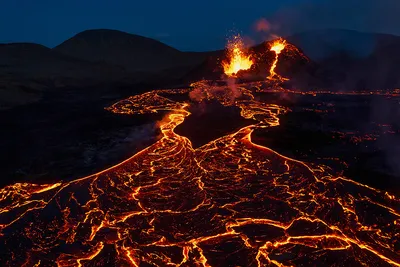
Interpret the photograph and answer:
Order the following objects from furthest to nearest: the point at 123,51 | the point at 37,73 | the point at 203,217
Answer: the point at 123,51 → the point at 37,73 → the point at 203,217

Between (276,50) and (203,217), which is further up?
(276,50)

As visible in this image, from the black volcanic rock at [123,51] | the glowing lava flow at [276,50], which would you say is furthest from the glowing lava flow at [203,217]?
the black volcanic rock at [123,51]

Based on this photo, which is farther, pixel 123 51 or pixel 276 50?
pixel 123 51

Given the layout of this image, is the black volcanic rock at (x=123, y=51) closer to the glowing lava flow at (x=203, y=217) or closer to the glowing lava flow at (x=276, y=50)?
the glowing lava flow at (x=276, y=50)

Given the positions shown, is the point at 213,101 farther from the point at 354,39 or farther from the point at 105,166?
the point at 354,39

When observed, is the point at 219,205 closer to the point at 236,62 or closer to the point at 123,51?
the point at 236,62

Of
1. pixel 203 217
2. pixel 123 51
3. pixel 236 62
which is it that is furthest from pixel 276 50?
pixel 123 51
